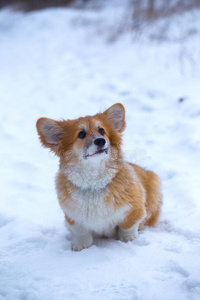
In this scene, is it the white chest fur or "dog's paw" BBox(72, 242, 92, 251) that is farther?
"dog's paw" BBox(72, 242, 92, 251)

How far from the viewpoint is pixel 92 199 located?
3086 millimetres

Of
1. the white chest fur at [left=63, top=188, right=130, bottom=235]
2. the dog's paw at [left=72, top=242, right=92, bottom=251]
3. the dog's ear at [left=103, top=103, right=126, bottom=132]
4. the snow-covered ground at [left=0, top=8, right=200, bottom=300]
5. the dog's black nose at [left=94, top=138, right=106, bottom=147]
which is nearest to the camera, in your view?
the snow-covered ground at [left=0, top=8, right=200, bottom=300]

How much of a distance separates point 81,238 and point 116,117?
1.37 meters

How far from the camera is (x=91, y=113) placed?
7.13 m

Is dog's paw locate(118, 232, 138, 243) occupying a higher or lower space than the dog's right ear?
lower

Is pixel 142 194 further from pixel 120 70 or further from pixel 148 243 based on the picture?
pixel 120 70

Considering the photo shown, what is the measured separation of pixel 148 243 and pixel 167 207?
40.4 inches

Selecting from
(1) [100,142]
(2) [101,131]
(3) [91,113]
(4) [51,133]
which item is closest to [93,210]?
(1) [100,142]

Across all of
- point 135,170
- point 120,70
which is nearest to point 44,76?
point 120,70

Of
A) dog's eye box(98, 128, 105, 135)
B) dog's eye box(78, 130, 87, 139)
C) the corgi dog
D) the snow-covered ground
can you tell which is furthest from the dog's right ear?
the snow-covered ground

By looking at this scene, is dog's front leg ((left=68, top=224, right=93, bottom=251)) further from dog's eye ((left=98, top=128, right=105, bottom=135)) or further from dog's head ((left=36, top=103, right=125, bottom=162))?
dog's eye ((left=98, top=128, right=105, bottom=135))

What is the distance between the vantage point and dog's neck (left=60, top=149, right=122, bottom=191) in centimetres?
309

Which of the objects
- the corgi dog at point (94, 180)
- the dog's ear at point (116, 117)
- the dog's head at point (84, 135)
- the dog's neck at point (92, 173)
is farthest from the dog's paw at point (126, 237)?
the dog's ear at point (116, 117)

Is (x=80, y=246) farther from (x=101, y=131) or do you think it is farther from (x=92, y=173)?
(x=101, y=131)
